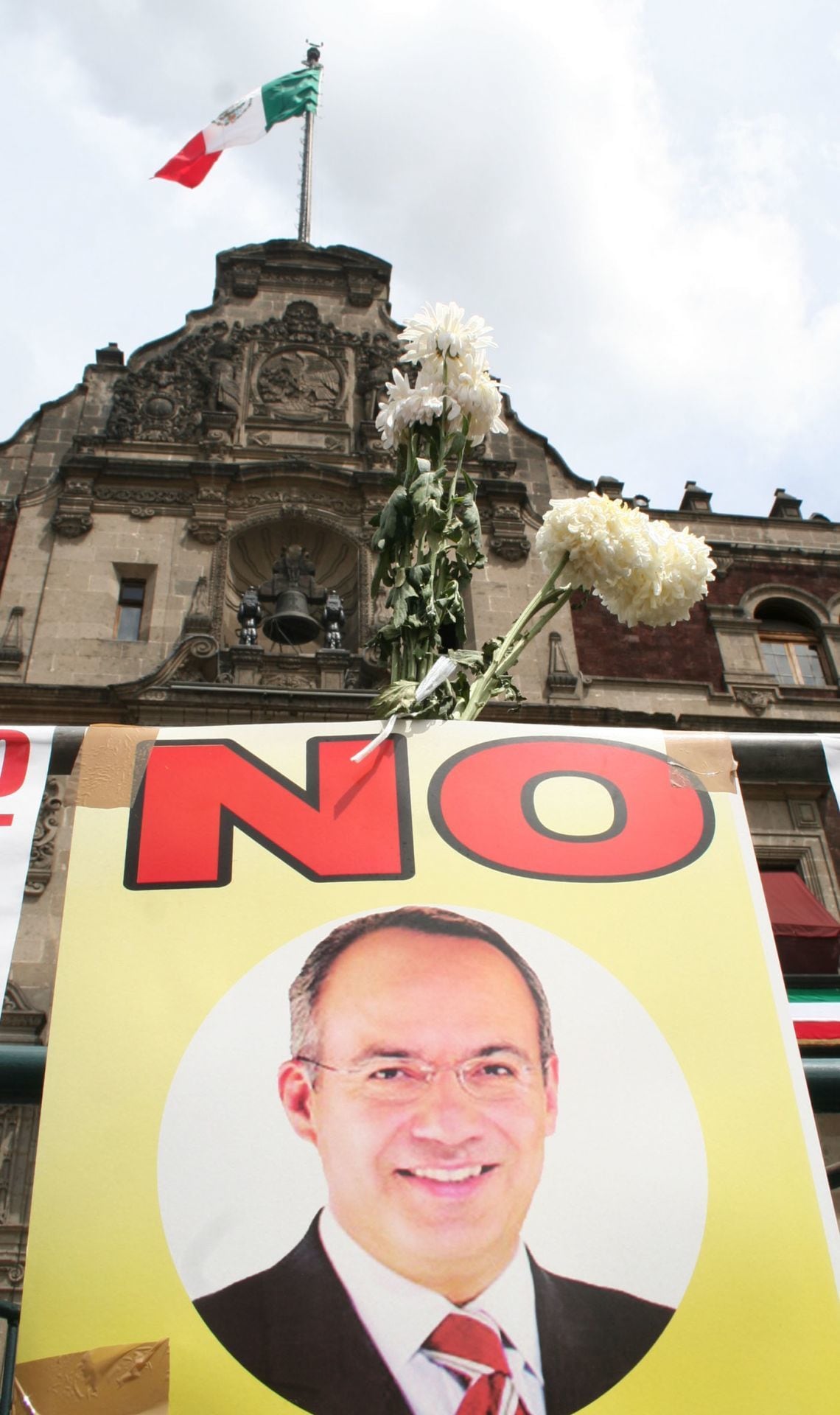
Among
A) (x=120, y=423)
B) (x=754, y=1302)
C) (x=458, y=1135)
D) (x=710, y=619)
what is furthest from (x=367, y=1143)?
(x=120, y=423)

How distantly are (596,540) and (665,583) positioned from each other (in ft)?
1.24

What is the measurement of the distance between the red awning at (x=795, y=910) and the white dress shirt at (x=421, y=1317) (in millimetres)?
8994

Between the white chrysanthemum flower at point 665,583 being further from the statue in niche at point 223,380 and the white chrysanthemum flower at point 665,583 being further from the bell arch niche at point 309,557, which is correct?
the statue in niche at point 223,380

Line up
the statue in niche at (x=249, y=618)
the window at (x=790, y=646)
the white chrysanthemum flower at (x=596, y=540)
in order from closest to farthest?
the white chrysanthemum flower at (x=596, y=540) → the statue in niche at (x=249, y=618) → the window at (x=790, y=646)

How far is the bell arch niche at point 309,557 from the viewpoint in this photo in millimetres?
15383

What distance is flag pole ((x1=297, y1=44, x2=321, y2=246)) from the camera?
20812 mm

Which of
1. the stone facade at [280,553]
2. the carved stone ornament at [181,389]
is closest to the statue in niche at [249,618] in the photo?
the stone facade at [280,553]

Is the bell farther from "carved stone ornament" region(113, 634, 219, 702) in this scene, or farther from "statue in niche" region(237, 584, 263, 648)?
"carved stone ornament" region(113, 634, 219, 702)

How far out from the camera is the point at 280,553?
16188 mm

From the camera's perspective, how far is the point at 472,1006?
3406 millimetres

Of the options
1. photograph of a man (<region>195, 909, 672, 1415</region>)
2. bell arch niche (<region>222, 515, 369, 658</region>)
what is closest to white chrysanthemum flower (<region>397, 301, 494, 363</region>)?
photograph of a man (<region>195, 909, 672, 1415</region>)

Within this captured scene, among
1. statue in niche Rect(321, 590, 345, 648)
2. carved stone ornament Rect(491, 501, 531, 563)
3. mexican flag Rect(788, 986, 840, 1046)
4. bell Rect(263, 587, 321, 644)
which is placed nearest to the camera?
mexican flag Rect(788, 986, 840, 1046)

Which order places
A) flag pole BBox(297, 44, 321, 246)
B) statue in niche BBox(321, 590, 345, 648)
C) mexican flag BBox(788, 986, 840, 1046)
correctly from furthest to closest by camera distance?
1. flag pole BBox(297, 44, 321, 246)
2. statue in niche BBox(321, 590, 345, 648)
3. mexican flag BBox(788, 986, 840, 1046)

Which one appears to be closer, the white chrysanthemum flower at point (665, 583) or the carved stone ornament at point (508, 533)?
the white chrysanthemum flower at point (665, 583)
